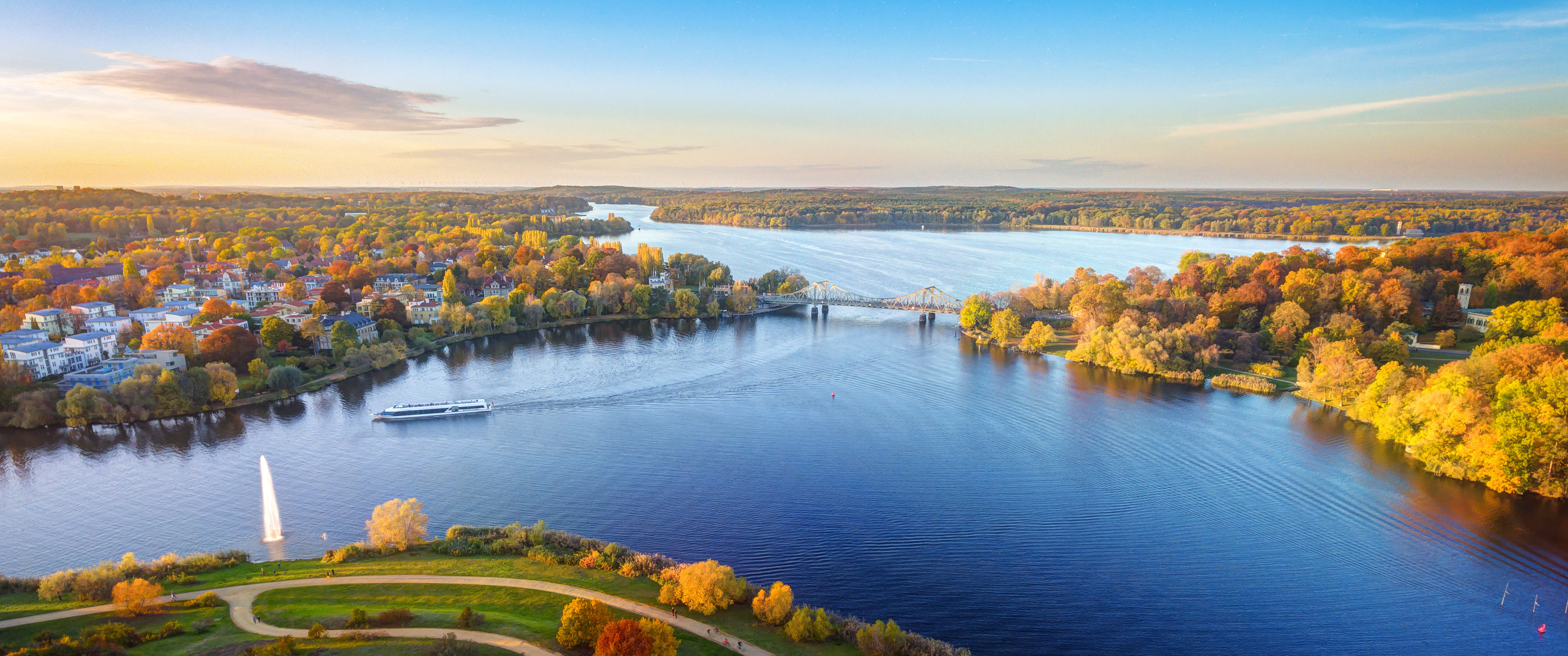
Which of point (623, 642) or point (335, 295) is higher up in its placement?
point (335, 295)

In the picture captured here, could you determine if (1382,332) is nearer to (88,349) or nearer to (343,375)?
(343,375)

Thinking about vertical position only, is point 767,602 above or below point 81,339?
below

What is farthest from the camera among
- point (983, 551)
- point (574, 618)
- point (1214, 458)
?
point (1214, 458)

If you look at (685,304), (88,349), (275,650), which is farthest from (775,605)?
(685,304)

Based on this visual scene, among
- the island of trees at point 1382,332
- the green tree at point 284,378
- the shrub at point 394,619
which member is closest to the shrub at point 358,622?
the shrub at point 394,619

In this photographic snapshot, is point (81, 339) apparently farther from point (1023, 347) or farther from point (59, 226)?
point (59, 226)

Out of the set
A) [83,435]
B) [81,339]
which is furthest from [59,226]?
[83,435]

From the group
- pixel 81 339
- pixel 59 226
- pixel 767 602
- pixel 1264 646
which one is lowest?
pixel 1264 646
